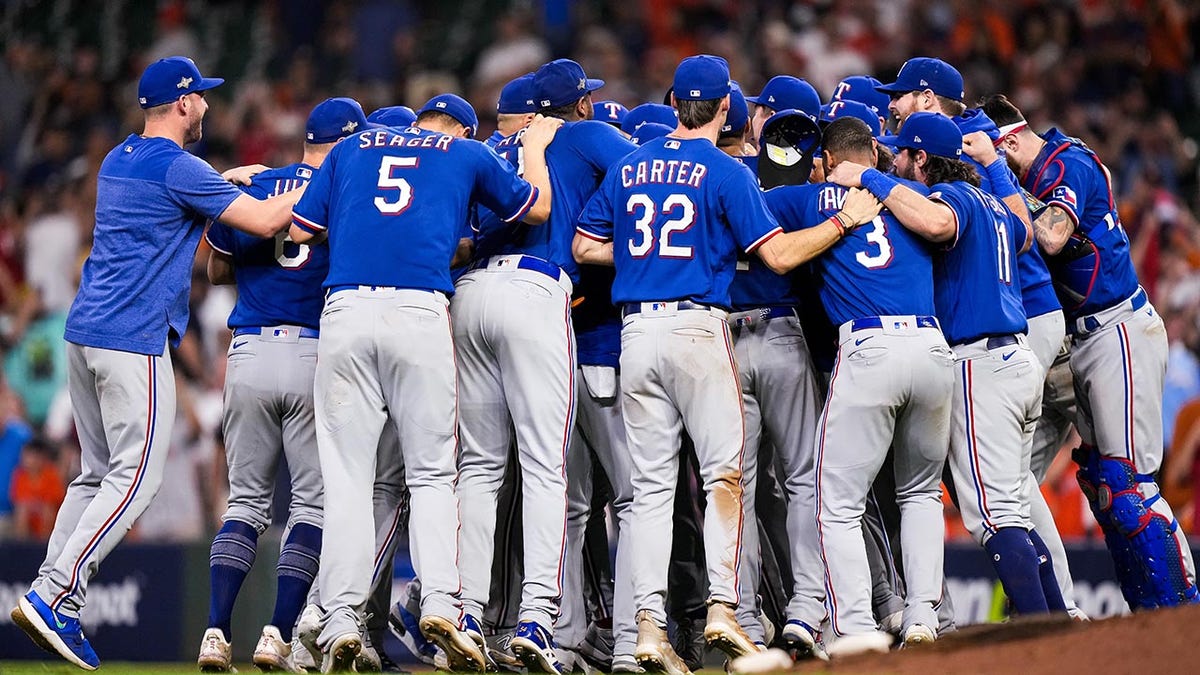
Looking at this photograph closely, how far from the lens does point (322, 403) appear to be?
24.3ft

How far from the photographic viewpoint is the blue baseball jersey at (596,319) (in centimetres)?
830

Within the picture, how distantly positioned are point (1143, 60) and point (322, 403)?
452 inches

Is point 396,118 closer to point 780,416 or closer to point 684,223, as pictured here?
point 684,223

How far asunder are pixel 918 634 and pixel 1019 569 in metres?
0.60

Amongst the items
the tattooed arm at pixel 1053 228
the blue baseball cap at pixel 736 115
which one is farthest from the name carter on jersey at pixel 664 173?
the tattooed arm at pixel 1053 228

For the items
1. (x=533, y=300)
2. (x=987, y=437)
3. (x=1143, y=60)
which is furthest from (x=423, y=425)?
(x=1143, y=60)

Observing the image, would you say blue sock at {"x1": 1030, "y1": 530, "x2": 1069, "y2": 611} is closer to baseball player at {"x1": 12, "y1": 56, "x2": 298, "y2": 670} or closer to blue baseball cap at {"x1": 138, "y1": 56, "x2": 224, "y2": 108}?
baseball player at {"x1": 12, "y1": 56, "x2": 298, "y2": 670}

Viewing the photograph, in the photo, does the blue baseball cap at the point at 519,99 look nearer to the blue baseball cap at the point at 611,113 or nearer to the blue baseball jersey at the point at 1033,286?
the blue baseball cap at the point at 611,113

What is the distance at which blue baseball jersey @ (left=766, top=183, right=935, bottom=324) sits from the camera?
7762 millimetres

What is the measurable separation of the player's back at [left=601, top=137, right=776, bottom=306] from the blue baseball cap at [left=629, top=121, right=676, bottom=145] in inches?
29.2

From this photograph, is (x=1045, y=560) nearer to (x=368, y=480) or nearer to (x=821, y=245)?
(x=821, y=245)

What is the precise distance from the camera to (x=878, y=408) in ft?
25.0

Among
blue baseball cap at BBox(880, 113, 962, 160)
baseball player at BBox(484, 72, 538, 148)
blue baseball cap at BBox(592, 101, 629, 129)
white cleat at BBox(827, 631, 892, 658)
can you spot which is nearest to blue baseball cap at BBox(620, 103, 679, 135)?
blue baseball cap at BBox(592, 101, 629, 129)

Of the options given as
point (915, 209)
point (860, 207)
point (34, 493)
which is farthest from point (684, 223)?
point (34, 493)
